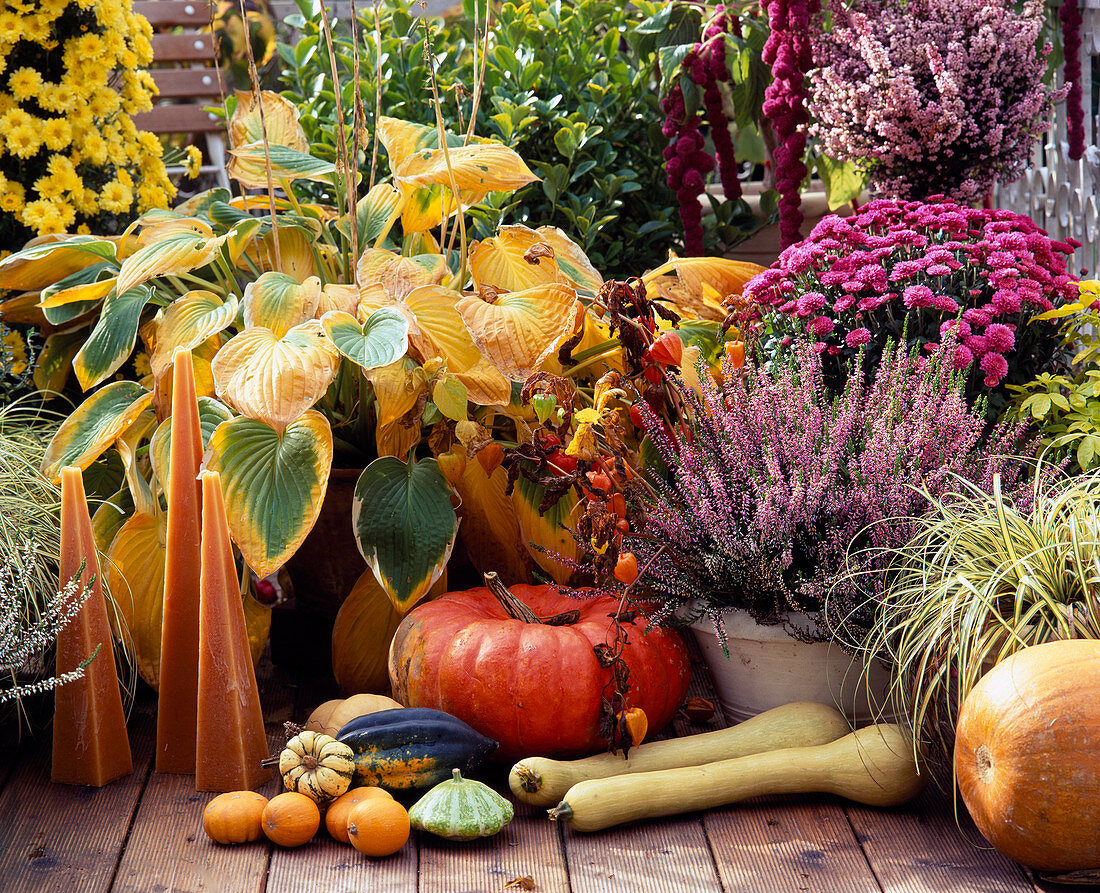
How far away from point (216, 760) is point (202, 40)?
3.29 meters

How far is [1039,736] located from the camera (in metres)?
1.22

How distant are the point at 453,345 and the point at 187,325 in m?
0.48

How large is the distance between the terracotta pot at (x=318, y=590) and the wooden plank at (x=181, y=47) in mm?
2719

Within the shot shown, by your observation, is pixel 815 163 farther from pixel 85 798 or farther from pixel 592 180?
pixel 85 798

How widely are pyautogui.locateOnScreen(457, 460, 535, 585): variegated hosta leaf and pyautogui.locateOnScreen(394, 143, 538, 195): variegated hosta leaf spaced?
0.51m

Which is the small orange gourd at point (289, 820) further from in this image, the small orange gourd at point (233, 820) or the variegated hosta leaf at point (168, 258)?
the variegated hosta leaf at point (168, 258)

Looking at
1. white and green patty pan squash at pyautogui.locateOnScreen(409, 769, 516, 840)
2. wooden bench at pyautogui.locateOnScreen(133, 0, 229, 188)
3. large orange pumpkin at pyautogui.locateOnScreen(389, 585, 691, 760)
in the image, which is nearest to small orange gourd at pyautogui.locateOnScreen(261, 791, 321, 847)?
white and green patty pan squash at pyautogui.locateOnScreen(409, 769, 516, 840)

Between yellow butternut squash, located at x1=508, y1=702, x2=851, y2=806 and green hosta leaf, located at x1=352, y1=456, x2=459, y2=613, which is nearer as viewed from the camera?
yellow butternut squash, located at x1=508, y1=702, x2=851, y2=806

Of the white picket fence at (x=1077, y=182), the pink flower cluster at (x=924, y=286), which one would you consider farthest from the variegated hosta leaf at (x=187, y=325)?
the white picket fence at (x=1077, y=182)

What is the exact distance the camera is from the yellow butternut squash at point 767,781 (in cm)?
144

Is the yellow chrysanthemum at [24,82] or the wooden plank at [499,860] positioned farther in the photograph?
the yellow chrysanthemum at [24,82]

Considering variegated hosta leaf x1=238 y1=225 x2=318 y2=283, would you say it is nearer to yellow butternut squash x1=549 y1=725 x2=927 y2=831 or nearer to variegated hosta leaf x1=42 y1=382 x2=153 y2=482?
variegated hosta leaf x1=42 y1=382 x2=153 y2=482

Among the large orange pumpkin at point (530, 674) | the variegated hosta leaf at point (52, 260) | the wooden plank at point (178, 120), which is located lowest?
the large orange pumpkin at point (530, 674)

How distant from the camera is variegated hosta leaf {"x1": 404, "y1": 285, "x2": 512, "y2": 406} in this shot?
5.91 feet
